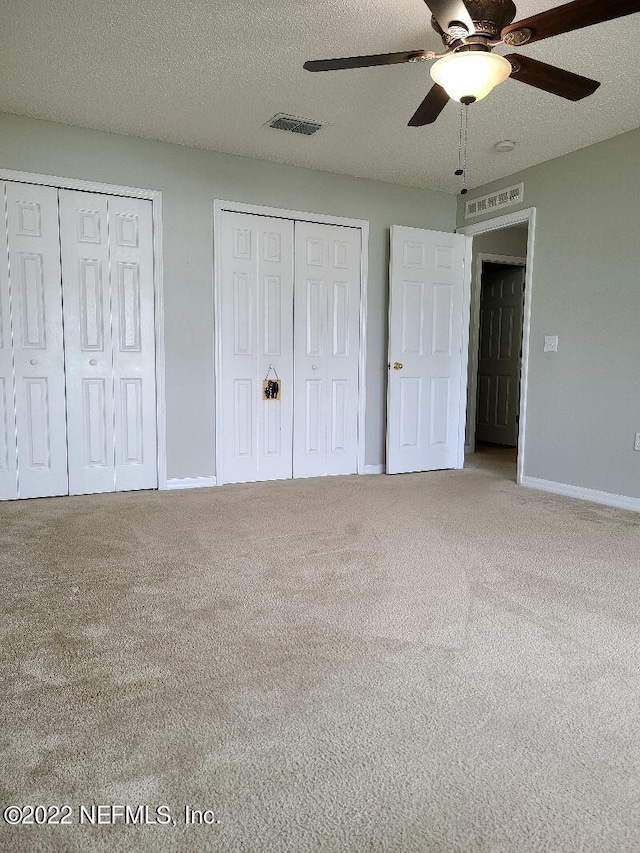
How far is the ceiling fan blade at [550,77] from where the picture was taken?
2256 mm

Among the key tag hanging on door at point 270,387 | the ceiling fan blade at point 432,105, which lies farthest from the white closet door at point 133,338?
the ceiling fan blade at point 432,105

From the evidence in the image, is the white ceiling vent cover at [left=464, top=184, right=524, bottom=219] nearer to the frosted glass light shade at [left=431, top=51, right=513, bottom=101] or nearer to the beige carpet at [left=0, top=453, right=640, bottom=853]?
the frosted glass light shade at [left=431, top=51, right=513, bottom=101]

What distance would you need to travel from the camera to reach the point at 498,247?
6.39 meters

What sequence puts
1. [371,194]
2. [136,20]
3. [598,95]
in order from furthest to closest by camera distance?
[371,194], [598,95], [136,20]

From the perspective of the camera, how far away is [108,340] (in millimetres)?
4055

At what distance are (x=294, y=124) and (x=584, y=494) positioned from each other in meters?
3.32

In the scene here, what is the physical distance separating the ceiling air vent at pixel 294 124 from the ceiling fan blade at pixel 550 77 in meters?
1.73

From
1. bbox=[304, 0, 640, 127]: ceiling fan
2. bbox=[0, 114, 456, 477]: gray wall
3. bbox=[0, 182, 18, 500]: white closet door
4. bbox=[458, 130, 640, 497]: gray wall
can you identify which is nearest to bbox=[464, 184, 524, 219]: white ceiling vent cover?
bbox=[458, 130, 640, 497]: gray wall

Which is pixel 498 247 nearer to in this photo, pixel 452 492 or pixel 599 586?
pixel 452 492

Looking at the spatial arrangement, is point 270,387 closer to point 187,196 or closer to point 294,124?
point 187,196

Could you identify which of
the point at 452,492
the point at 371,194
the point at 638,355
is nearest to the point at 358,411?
the point at 452,492

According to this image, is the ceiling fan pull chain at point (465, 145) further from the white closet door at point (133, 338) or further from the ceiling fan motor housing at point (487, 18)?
the white closet door at point (133, 338)

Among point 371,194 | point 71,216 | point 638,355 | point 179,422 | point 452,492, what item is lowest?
point 452,492

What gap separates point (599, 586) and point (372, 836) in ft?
5.68
